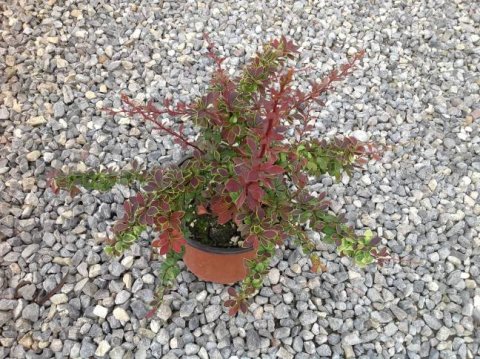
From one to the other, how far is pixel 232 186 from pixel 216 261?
0.56 m

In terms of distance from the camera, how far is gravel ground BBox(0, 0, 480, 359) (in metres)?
2.09

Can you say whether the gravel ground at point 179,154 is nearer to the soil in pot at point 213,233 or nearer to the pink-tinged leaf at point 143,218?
the soil in pot at point 213,233

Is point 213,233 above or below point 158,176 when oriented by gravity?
below

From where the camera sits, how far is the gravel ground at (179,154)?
209 centimetres

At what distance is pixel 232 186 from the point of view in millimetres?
1501

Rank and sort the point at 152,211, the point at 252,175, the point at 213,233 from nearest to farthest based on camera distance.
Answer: the point at 252,175 < the point at 152,211 < the point at 213,233

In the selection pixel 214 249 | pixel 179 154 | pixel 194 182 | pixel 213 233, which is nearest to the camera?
pixel 194 182

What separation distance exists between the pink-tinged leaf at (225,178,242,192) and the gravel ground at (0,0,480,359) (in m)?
0.79

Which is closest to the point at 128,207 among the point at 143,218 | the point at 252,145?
the point at 143,218

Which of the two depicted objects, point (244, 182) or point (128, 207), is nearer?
point (244, 182)

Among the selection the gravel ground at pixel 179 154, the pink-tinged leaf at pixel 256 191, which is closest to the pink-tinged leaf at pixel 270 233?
the pink-tinged leaf at pixel 256 191

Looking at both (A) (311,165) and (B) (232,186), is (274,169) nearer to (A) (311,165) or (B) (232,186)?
(B) (232,186)

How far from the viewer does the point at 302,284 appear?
222 centimetres

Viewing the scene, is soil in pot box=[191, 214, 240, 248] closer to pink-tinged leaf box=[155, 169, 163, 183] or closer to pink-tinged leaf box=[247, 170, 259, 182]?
pink-tinged leaf box=[155, 169, 163, 183]
